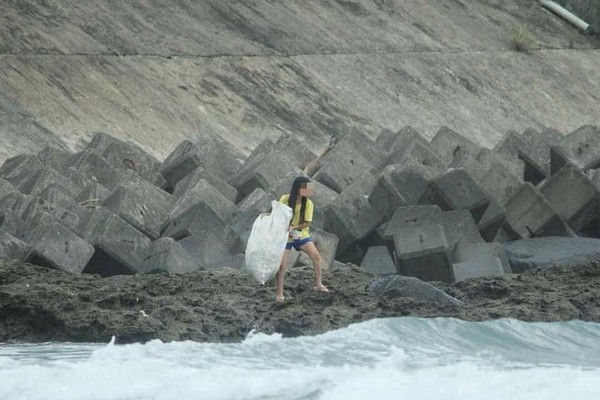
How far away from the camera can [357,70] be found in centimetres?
3341

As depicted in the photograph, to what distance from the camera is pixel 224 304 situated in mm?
15812

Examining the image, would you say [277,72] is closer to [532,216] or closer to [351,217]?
[532,216]

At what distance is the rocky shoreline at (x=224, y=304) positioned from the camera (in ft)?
49.8

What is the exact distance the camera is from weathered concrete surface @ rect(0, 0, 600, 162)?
92.5 feet

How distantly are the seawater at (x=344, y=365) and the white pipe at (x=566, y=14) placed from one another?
23.3m

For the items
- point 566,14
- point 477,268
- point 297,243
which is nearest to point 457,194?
point 477,268

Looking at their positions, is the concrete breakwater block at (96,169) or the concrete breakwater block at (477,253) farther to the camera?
the concrete breakwater block at (96,169)

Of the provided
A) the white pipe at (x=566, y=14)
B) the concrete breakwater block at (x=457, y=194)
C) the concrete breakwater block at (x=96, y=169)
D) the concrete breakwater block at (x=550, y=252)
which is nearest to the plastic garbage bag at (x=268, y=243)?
the concrete breakwater block at (x=550, y=252)

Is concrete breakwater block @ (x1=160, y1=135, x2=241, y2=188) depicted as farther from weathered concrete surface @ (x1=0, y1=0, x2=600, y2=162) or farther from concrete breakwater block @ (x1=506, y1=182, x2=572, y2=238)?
concrete breakwater block @ (x1=506, y1=182, x2=572, y2=238)

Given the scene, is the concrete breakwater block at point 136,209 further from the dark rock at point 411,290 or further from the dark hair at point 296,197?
the dark rock at point 411,290

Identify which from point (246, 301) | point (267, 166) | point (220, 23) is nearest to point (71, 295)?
point (246, 301)

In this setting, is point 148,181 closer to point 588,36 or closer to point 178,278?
point 178,278

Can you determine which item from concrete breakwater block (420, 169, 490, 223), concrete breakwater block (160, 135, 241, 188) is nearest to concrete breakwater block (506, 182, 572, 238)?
concrete breakwater block (420, 169, 490, 223)

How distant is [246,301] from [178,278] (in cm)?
151
